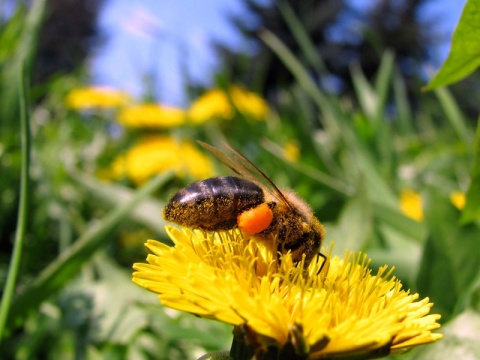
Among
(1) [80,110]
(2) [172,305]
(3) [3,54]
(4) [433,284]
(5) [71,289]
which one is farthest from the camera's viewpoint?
(1) [80,110]

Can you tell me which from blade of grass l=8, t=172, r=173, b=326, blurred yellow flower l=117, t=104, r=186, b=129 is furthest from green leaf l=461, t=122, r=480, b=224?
blurred yellow flower l=117, t=104, r=186, b=129

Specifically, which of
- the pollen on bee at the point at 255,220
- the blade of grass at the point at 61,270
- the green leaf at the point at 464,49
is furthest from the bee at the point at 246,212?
the blade of grass at the point at 61,270

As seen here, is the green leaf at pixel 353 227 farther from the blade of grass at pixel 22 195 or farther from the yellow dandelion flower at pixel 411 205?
the blade of grass at pixel 22 195

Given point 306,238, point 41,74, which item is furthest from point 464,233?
point 41,74

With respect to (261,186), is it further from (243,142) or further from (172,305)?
(243,142)

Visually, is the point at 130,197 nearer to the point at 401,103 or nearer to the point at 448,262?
the point at 448,262

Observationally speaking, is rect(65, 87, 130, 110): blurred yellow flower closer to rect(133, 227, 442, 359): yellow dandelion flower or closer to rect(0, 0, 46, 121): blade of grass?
rect(0, 0, 46, 121): blade of grass
